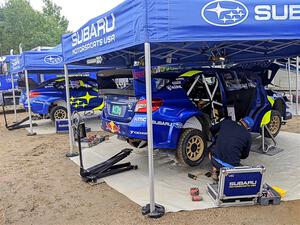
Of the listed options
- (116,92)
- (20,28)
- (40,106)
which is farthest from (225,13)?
(20,28)

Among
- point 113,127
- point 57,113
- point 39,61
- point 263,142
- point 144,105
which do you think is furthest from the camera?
point 57,113

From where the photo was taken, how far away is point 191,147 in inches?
216

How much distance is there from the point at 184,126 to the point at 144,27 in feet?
7.13

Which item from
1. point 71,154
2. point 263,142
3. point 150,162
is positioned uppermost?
point 150,162

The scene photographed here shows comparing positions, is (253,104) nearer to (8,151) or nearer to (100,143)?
(100,143)

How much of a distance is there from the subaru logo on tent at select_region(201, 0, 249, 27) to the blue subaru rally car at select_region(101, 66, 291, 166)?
6.13 feet

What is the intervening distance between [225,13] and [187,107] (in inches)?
82.2

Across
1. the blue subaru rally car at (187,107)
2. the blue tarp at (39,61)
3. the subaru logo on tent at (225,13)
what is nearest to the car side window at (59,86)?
the blue tarp at (39,61)

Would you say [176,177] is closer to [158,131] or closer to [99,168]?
[158,131]

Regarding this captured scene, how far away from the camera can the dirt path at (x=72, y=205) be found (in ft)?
12.7

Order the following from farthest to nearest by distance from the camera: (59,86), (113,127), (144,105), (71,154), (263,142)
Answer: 1. (59,86)
2. (71,154)
3. (263,142)
4. (113,127)
5. (144,105)

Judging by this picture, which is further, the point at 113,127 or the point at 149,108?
the point at 113,127

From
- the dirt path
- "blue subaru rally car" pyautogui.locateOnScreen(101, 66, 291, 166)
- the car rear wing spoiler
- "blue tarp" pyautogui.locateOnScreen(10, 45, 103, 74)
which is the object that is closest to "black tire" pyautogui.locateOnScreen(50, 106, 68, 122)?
"blue tarp" pyautogui.locateOnScreen(10, 45, 103, 74)

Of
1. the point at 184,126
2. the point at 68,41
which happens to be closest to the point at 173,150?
the point at 184,126
